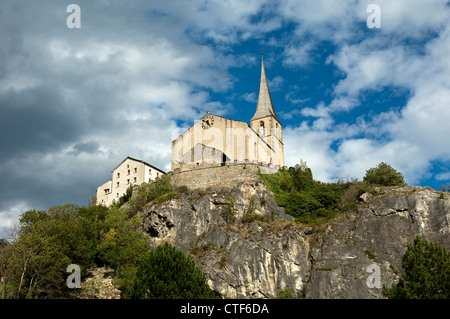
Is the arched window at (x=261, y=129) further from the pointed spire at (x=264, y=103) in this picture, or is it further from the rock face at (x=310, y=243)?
the rock face at (x=310, y=243)

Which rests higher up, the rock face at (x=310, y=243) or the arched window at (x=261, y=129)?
the arched window at (x=261, y=129)

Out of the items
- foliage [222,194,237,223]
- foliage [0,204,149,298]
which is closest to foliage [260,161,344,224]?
foliage [222,194,237,223]

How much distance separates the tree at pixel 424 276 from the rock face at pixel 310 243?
11101 millimetres

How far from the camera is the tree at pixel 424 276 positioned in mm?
25703

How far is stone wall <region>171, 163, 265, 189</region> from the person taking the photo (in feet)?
168

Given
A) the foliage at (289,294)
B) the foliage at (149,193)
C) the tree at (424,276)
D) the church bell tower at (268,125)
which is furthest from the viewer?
the church bell tower at (268,125)

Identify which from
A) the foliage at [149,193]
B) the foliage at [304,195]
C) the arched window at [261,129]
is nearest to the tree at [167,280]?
the foliage at [304,195]

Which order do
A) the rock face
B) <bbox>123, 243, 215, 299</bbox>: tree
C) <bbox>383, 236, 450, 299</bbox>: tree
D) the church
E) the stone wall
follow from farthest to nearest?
the church → the stone wall → the rock face → <bbox>123, 243, 215, 299</bbox>: tree → <bbox>383, 236, 450, 299</bbox>: tree

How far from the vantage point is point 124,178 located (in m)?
65.4

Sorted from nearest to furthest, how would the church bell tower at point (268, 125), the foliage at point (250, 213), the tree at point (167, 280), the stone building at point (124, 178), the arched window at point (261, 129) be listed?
the tree at point (167, 280) → the foliage at point (250, 213) → the stone building at point (124, 178) → the church bell tower at point (268, 125) → the arched window at point (261, 129)

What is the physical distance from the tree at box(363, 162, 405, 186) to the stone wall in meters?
17.3

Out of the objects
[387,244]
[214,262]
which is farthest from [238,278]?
[387,244]

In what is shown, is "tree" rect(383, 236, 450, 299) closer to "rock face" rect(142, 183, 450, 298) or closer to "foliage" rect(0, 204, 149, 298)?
"rock face" rect(142, 183, 450, 298)
